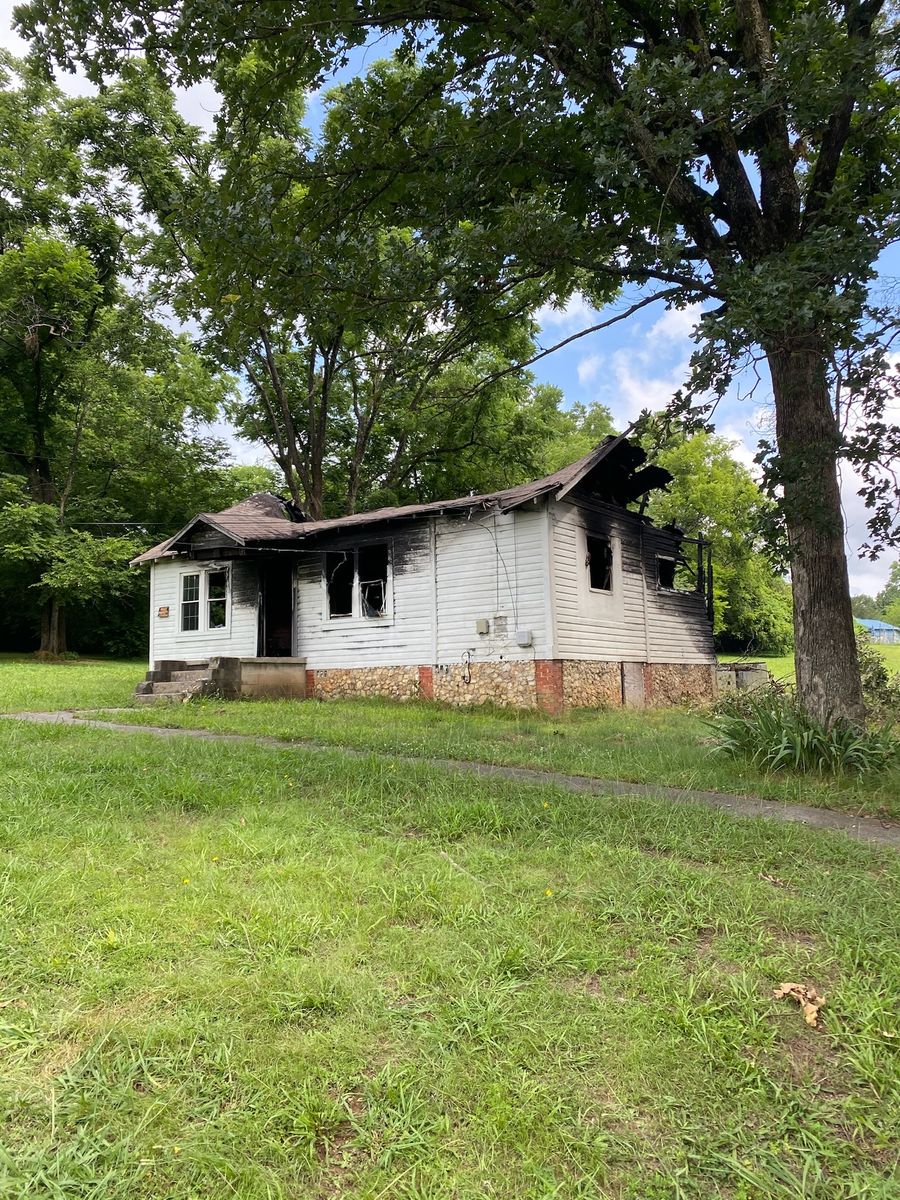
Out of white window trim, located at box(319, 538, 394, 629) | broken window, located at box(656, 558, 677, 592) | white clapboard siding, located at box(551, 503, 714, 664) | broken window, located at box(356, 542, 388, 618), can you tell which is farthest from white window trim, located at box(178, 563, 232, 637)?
broken window, located at box(656, 558, 677, 592)

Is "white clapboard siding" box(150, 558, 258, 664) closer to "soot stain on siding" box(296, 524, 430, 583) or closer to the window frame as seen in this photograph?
"soot stain on siding" box(296, 524, 430, 583)

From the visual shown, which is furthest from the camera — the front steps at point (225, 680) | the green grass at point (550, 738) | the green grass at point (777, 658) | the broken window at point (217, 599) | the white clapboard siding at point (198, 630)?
the green grass at point (777, 658)

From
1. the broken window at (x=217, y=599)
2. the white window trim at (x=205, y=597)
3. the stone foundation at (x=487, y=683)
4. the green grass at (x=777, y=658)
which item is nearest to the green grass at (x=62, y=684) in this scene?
the white window trim at (x=205, y=597)

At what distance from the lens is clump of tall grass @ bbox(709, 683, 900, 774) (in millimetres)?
6613

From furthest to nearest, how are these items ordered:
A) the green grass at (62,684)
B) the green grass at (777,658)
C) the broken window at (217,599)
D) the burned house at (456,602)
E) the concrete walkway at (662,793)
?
the green grass at (777,658)
the broken window at (217,599)
the burned house at (456,602)
the green grass at (62,684)
the concrete walkway at (662,793)

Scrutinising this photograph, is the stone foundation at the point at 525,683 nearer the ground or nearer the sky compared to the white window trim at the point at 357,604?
nearer the ground

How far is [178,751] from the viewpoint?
7.59 meters

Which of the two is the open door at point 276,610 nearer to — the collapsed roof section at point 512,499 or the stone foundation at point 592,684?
the collapsed roof section at point 512,499

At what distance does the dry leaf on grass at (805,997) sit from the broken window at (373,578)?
13.5 metres

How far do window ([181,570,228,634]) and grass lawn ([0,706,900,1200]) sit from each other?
14358mm

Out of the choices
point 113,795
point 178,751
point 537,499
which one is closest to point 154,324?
point 537,499

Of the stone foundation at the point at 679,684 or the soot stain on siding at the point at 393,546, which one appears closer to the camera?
the soot stain on siding at the point at 393,546

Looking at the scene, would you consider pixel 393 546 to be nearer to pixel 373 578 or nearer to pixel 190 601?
pixel 373 578

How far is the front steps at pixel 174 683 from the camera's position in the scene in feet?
48.0
